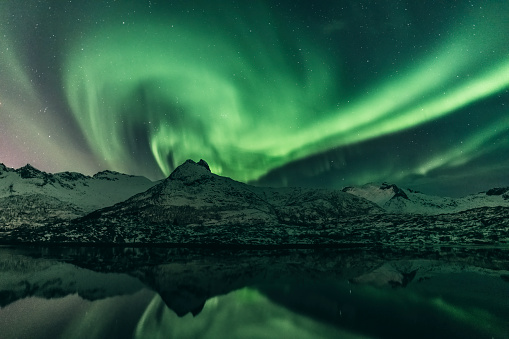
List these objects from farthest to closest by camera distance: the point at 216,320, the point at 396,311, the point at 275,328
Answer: the point at 396,311, the point at 216,320, the point at 275,328

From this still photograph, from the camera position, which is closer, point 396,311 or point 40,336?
point 40,336

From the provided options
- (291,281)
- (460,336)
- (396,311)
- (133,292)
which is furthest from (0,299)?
(460,336)

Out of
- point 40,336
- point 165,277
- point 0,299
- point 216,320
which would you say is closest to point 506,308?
point 216,320

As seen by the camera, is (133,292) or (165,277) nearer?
(133,292)

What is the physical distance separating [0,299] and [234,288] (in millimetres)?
26939

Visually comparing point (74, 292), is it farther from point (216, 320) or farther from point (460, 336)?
point (460, 336)

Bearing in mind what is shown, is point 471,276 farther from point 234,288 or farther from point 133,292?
point 133,292

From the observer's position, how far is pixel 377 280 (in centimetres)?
5031

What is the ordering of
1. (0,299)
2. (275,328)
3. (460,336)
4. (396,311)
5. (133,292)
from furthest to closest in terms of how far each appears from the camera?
(133,292)
(0,299)
(396,311)
(275,328)
(460,336)

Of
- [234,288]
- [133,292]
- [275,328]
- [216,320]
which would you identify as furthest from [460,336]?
[133,292]

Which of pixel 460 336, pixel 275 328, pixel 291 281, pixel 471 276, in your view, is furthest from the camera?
pixel 471 276

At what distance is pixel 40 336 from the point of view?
79.3 feet

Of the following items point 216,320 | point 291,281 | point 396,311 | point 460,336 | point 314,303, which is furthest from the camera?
point 291,281

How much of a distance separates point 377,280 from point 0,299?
4863 centimetres
